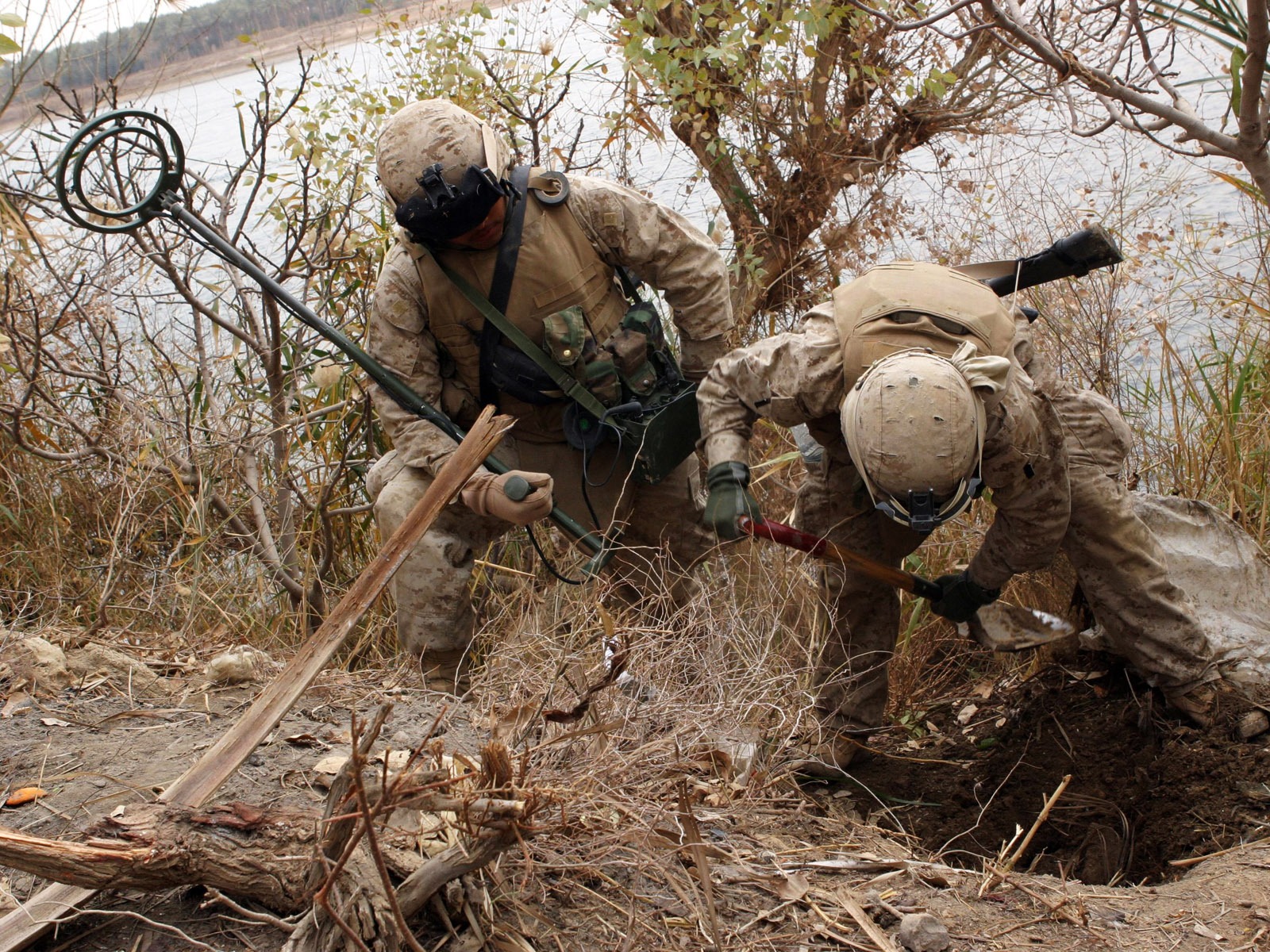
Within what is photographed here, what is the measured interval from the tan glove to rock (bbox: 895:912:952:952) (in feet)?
4.94

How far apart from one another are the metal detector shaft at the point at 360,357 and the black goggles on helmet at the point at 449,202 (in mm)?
422

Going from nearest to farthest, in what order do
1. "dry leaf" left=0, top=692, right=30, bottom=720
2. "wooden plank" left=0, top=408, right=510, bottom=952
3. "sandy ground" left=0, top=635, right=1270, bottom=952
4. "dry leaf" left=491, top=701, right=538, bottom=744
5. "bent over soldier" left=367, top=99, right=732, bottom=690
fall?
"wooden plank" left=0, top=408, right=510, bottom=952 → "sandy ground" left=0, top=635, right=1270, bottom=952 → "dry leaf" left=491, top=701, right=538, bottom=744 → "dry leaf" left=0, top=692, right=30, bottom=720 → "bent over soldier" left=367, top=99, right=732, bottom=690

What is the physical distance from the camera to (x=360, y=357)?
334 centimetres

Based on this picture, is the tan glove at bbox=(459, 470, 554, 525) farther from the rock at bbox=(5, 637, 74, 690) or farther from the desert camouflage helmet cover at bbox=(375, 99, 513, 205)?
the rock at bbox=(5, 637, 74, 690)

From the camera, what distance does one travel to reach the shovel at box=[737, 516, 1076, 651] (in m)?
3.32

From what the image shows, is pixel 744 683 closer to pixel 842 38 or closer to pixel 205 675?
pixel 205 675

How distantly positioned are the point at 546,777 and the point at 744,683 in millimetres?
672

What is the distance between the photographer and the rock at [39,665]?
114 inches

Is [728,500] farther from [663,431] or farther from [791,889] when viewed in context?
[791,889]

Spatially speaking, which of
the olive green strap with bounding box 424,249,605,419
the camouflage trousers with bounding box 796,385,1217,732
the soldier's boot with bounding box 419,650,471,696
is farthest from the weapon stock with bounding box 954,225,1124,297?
the soldier's boot with bounding box 419,650,471,696

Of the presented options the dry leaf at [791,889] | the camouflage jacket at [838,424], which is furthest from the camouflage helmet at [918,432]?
the dry leaf at [791,889]

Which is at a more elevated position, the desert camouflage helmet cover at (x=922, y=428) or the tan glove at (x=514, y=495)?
the desert camouflage helmet cover at (x=922, y=428)

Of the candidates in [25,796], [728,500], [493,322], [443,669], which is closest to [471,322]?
[493,322]

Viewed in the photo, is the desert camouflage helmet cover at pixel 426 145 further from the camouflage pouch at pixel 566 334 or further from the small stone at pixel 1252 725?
the small stone at pixel 1252 725
